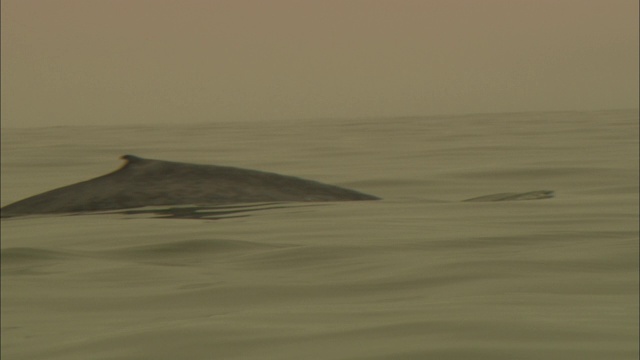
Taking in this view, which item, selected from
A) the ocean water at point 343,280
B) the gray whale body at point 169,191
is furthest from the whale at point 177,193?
the ocean water at point 343,280

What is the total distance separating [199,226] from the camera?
19.9 feet

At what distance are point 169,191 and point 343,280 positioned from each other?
3270mm

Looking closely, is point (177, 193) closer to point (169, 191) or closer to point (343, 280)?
point (169, 191)

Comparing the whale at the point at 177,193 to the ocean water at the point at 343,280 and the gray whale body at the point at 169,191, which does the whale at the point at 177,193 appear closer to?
the gray whale body at the point at 169,191

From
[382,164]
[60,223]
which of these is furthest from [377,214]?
[382,164]

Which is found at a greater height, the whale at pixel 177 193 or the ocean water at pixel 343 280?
the whale at pixel 177 193

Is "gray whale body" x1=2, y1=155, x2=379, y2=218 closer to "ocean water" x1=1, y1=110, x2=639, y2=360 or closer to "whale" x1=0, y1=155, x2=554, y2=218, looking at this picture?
"whale" x1=0, y1=155, x2=554, y2=218

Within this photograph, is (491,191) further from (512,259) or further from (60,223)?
(512,259)

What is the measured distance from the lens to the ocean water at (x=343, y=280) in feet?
9.39

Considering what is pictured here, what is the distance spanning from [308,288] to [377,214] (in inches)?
111

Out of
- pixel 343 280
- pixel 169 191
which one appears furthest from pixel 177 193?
pixel 343 280

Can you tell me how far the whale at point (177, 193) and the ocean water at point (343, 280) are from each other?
24 cm

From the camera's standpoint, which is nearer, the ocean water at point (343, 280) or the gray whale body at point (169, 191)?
the ocean water at point (343, 280)

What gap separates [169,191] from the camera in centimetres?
730
